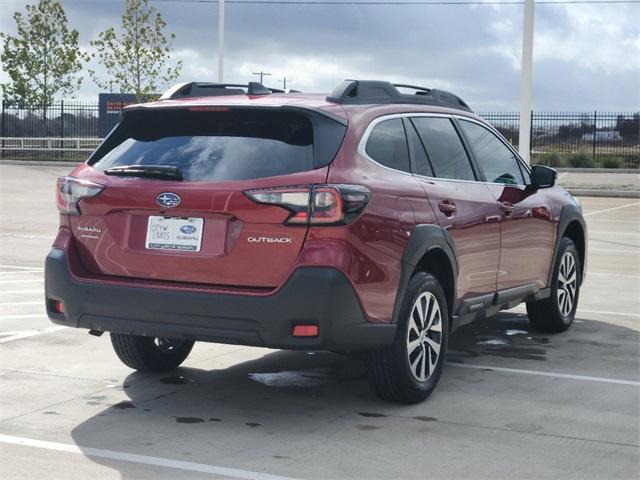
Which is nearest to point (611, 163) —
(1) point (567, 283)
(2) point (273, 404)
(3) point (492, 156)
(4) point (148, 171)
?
(1) point (567, 283)

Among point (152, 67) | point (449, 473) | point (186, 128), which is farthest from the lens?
point (152, 67)

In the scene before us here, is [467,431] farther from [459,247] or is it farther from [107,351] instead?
[107,351]

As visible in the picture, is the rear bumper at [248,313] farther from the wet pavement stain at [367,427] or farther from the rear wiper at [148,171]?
the rear wiper at [148,171]

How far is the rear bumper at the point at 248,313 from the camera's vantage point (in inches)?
221

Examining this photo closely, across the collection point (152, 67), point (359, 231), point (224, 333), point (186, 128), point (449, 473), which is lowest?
point (449, 473)

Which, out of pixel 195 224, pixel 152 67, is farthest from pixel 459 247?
pixel 152 67

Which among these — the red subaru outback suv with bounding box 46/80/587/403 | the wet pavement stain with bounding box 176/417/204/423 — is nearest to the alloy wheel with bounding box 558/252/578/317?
the red subaru outback suv with bounding box 46/80/587/403

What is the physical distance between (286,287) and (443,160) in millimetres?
1932

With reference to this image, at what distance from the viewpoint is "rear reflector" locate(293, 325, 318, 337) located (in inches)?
222

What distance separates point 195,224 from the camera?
5.84 m

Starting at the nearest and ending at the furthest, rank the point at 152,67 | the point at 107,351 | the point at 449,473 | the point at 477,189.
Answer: the point at 449,473, the point at 477,189, the point at 107,351, the point at 152,67

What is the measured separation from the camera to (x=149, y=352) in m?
7.15

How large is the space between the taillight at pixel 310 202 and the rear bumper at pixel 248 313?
26 cm

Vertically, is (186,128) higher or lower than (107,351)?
higher
